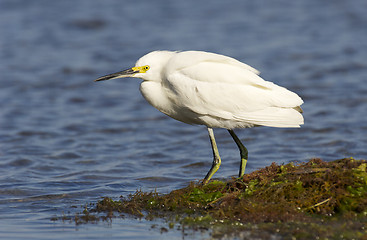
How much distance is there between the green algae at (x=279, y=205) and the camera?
218 inches

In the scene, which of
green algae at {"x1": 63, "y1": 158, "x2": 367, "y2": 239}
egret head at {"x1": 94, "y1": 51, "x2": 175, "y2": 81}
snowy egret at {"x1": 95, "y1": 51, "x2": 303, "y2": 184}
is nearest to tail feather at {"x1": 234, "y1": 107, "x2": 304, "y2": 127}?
snowy egret at {"x1": 95, "y1": 51, "x2": 303, "y2": 184}

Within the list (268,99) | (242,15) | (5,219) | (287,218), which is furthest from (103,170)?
(242,15)

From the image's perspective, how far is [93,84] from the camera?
48.2 feet

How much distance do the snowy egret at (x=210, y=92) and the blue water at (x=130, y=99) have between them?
57.0 inches

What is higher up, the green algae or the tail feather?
the tail feather

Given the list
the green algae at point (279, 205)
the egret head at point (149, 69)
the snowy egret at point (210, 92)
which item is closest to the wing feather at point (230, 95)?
the snowy egret at point (210, 92)

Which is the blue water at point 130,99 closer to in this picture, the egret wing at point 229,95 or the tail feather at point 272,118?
the egret wing at point 229,95

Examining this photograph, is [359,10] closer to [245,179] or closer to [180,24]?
[180,24]

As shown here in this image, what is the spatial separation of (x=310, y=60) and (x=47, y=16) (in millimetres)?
9660

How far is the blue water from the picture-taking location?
8.02 meters

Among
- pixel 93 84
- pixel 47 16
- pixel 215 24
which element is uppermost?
pixel 47 16

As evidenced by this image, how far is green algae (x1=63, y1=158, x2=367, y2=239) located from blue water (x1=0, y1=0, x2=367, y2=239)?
1.15 feet

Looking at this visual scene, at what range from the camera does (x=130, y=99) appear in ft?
44.1

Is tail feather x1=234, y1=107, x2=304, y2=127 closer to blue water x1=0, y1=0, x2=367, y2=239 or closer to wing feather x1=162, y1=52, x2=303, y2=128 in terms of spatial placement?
wing feather x1=162, y1=52, x2=303, y2=128
